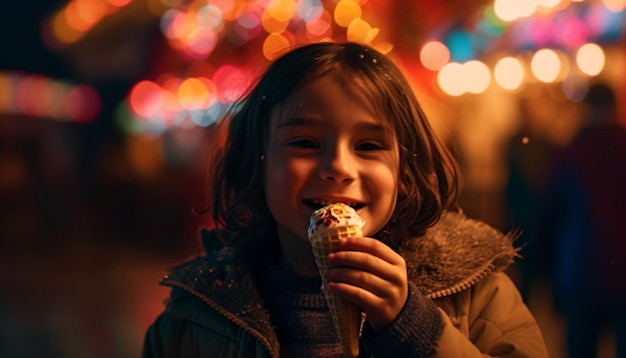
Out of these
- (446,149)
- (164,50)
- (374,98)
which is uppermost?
(164,50)

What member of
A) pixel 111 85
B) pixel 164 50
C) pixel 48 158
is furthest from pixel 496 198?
pixel 111 85

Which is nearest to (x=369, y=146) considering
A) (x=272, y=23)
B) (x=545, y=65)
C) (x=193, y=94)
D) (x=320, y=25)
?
(x=320, y=25)

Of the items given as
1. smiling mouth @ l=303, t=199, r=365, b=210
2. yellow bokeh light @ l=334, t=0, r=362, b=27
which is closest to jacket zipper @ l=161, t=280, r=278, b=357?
smiling mouth @ l=303, t=199, r=365, b=210

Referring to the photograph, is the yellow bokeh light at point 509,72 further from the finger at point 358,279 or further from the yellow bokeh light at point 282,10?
the finger at point 358,279

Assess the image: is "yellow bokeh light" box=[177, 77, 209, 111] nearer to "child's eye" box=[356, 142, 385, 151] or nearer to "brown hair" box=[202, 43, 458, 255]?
"brown hair" box=[202, 43, 458, 255]

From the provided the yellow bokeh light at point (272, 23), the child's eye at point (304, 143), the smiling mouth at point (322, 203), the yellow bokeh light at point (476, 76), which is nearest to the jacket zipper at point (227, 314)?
the smiling mouth at point (322, 203)

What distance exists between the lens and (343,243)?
1641 millimetres

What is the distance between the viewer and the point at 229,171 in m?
2.28

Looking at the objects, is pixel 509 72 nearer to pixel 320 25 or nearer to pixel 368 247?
pixel 320 25

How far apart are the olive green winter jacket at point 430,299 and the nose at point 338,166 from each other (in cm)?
34

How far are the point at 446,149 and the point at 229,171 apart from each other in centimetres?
62

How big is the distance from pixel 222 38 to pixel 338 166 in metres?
8.71

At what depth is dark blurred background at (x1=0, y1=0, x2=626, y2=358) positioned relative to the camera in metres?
5.81

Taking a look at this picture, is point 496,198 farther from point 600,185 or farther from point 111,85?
point 111,85
